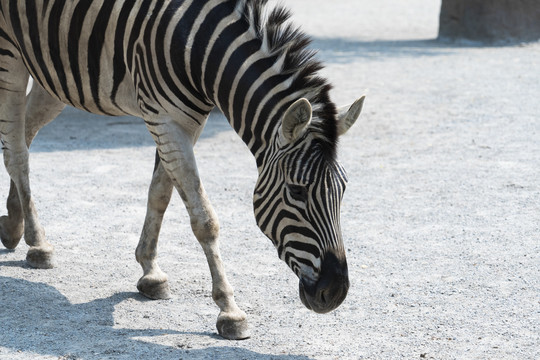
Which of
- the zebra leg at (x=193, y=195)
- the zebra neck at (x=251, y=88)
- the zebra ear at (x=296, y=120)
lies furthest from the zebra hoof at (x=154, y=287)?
the zebra ear at (x=296, y=120)

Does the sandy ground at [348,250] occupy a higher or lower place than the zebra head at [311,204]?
lower

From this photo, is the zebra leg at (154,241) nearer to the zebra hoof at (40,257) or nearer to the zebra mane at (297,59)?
the zebra hoof at (40,257)

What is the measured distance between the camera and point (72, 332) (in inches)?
173

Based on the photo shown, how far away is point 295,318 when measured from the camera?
461 centimetres

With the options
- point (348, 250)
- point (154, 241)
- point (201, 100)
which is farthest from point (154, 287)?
point (348, 250)

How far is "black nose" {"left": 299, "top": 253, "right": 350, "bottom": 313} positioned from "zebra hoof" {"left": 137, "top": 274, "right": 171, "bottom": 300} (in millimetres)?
1392

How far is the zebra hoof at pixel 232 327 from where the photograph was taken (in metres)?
4.29

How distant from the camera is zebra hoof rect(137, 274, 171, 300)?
16.0ft

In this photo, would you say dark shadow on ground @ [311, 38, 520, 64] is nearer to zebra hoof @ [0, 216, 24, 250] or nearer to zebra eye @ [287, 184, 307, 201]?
zebra hoof @ [0, 216, 24, 250]

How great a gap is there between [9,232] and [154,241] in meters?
1.35

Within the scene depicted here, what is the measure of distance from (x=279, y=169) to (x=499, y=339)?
5.18 feet

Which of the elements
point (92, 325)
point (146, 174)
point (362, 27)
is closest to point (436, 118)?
point (146, 174)

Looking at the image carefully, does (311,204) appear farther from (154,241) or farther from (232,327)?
(154,241)

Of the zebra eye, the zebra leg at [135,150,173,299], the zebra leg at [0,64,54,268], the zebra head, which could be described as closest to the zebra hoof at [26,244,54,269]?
the zebra leg at [0,64,54,268]
